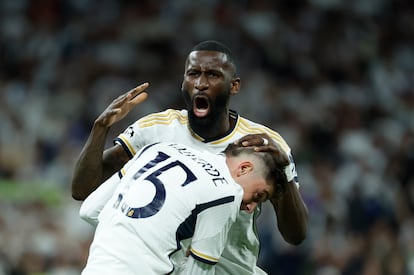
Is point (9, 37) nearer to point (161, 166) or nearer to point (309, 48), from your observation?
point (309, 48)

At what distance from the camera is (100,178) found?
5434 mm

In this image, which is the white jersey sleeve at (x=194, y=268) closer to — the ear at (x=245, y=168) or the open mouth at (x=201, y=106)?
the ear at (x=245, y=168)

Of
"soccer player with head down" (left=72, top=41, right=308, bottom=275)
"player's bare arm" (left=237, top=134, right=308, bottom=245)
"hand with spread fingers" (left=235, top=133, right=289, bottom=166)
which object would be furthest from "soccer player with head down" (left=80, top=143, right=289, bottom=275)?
"soccer player with head down" (left=72, top=41, right=308, bottom=275)

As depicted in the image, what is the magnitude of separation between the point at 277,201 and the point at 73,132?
678cm

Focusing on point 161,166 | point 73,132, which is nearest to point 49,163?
point 73,132

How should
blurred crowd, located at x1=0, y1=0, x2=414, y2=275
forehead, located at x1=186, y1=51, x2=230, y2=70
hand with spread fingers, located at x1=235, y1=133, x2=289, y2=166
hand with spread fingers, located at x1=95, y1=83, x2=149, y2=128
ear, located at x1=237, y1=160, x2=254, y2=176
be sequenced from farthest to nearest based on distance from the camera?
blurred crowd, located at x1=0, y1=0, x2=414, y2=275
forehead, located at x1=186, y1=51, x2=230, y2=70
hand with spread fingers, located at x1=95, y1=83, x2=149, y2=128
hand with spread fingers, located at x1=235, y1=133, x2=289, y2=166
ear, located at x1=237, y1=160, x2=254, y2=176

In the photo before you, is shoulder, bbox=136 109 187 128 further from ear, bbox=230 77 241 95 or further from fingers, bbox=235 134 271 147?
fingers, bbox=235 134 271 147

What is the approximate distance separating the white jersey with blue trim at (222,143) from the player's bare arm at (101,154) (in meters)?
0.12

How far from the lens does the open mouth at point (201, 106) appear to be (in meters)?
5.42

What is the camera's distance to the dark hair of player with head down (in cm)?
465

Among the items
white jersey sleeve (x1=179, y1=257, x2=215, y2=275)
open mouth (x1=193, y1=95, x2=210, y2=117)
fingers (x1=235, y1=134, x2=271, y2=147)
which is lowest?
white jersey sleeve (x1=179, y1=257, x2=215, y2=275)

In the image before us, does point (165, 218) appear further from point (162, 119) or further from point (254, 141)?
point (162, 119)

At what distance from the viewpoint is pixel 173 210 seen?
4.35m

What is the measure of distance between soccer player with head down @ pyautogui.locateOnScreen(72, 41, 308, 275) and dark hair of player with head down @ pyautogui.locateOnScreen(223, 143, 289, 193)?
0.44 m
